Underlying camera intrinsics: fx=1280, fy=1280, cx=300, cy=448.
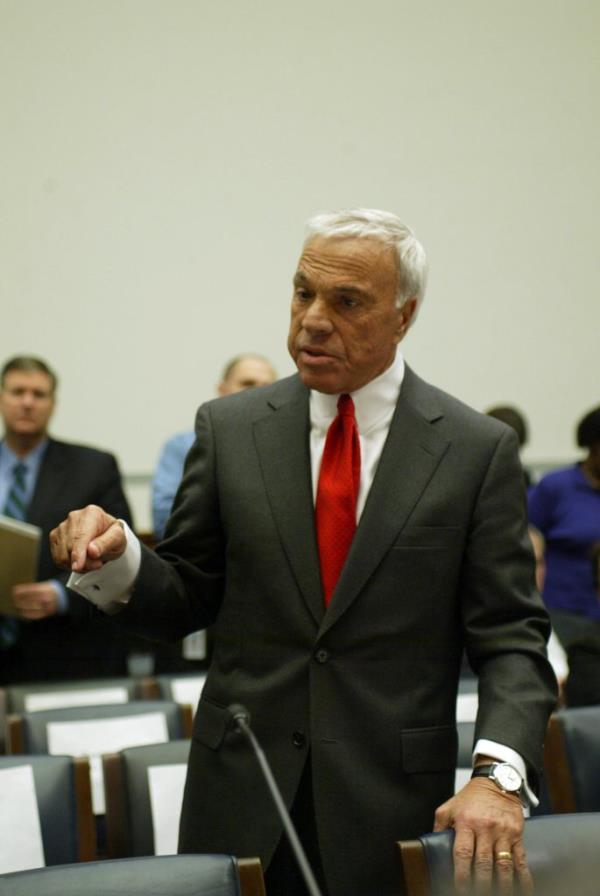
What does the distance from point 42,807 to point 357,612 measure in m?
0.89

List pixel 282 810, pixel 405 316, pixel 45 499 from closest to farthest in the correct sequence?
pixel 282 810 → pixel 405 316 → pixel 45 499

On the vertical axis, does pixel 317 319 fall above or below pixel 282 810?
above

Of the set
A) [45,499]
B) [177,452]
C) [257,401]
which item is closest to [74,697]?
[45,499]

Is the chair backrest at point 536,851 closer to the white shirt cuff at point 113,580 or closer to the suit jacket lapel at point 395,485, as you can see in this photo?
the suit jacket lapel at point 395,485

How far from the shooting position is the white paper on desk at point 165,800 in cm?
271

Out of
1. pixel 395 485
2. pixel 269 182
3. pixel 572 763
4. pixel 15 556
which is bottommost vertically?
pixel 572 763

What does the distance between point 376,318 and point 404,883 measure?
822mm

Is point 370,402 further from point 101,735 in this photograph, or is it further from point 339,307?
point 101,735

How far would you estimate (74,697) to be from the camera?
146 inches

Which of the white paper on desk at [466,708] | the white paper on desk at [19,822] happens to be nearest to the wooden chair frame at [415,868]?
the white paper on desk at [19,822]

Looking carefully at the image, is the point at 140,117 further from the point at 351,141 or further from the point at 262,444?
the point at 262,444

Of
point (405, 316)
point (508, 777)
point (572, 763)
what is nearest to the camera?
point (508, 777)

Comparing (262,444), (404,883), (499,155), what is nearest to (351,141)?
(499,155)

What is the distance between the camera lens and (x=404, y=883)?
1.83 m
